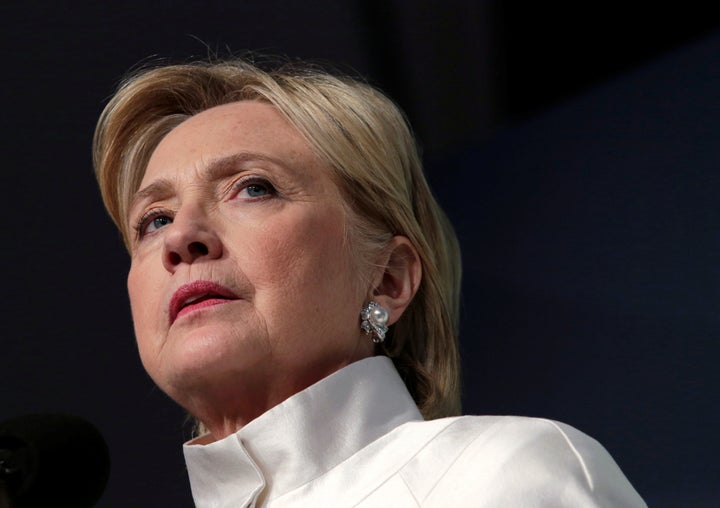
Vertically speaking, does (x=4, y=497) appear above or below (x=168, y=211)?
below

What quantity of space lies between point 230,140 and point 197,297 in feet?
0.88

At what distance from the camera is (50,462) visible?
1.43 metres

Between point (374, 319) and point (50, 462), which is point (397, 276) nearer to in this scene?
point (374, 319)

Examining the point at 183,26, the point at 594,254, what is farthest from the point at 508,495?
the point at 183,26

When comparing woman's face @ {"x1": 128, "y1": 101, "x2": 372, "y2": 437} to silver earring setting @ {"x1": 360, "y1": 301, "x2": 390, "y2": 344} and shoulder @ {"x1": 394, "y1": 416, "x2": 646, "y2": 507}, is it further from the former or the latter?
shoulder @ {"x1": 394, "y1": 416, "x2": 646, "y2": 507}

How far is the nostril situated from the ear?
263 millimetres

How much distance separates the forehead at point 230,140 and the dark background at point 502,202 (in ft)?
1.67

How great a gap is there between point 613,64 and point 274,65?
2.21 ft

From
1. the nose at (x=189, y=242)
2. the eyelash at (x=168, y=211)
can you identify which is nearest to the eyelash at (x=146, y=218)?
the eyelash at (x=168, y=211)

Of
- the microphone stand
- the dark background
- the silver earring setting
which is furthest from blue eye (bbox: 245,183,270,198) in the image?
the dark background

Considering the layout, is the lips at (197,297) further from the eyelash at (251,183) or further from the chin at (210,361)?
the eyelash at (251,183)

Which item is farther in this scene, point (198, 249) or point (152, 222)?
point (152, 222)

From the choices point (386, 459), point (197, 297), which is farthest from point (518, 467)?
point (197, 297)

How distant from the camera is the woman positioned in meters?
1.45
